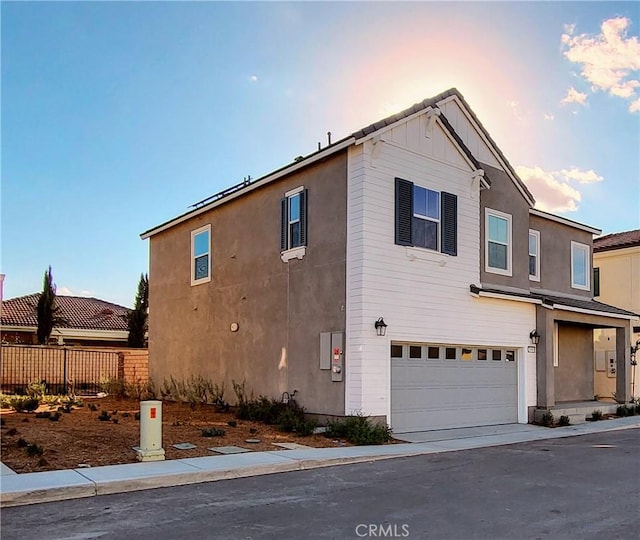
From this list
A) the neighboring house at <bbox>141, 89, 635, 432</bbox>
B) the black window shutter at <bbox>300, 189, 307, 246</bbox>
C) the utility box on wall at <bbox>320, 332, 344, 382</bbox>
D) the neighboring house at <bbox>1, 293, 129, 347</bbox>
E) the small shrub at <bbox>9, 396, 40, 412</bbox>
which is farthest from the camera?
the neighboring house at <bbox>1, 293, 129, 347</bbox>

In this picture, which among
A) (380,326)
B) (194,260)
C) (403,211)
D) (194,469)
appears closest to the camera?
(194,469)

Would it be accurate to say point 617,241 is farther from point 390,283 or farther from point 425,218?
point 390,283

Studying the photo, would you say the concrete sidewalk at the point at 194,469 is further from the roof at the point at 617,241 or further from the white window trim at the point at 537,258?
the roof at the point at 617,241

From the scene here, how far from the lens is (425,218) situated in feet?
49.3

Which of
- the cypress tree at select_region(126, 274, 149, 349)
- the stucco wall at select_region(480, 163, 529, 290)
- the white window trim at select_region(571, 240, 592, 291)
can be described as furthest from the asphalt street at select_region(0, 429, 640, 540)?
the cypress tree at select_region(126, 274, 149, 349)

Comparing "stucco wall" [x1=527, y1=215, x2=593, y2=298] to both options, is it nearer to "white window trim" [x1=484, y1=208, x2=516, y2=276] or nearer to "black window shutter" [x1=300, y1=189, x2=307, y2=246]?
"white window trim" [x1=484, y1=208, x2=516, y2=276]

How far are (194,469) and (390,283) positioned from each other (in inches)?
250

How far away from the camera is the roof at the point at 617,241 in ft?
83.4

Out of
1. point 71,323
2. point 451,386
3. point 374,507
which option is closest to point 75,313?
point 71,323

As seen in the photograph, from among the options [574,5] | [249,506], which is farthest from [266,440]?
[574,5]

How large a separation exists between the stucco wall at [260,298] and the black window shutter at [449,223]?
2683 mm

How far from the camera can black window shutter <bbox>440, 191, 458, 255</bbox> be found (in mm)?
15304

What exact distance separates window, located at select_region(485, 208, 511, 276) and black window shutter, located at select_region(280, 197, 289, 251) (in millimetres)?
5327
